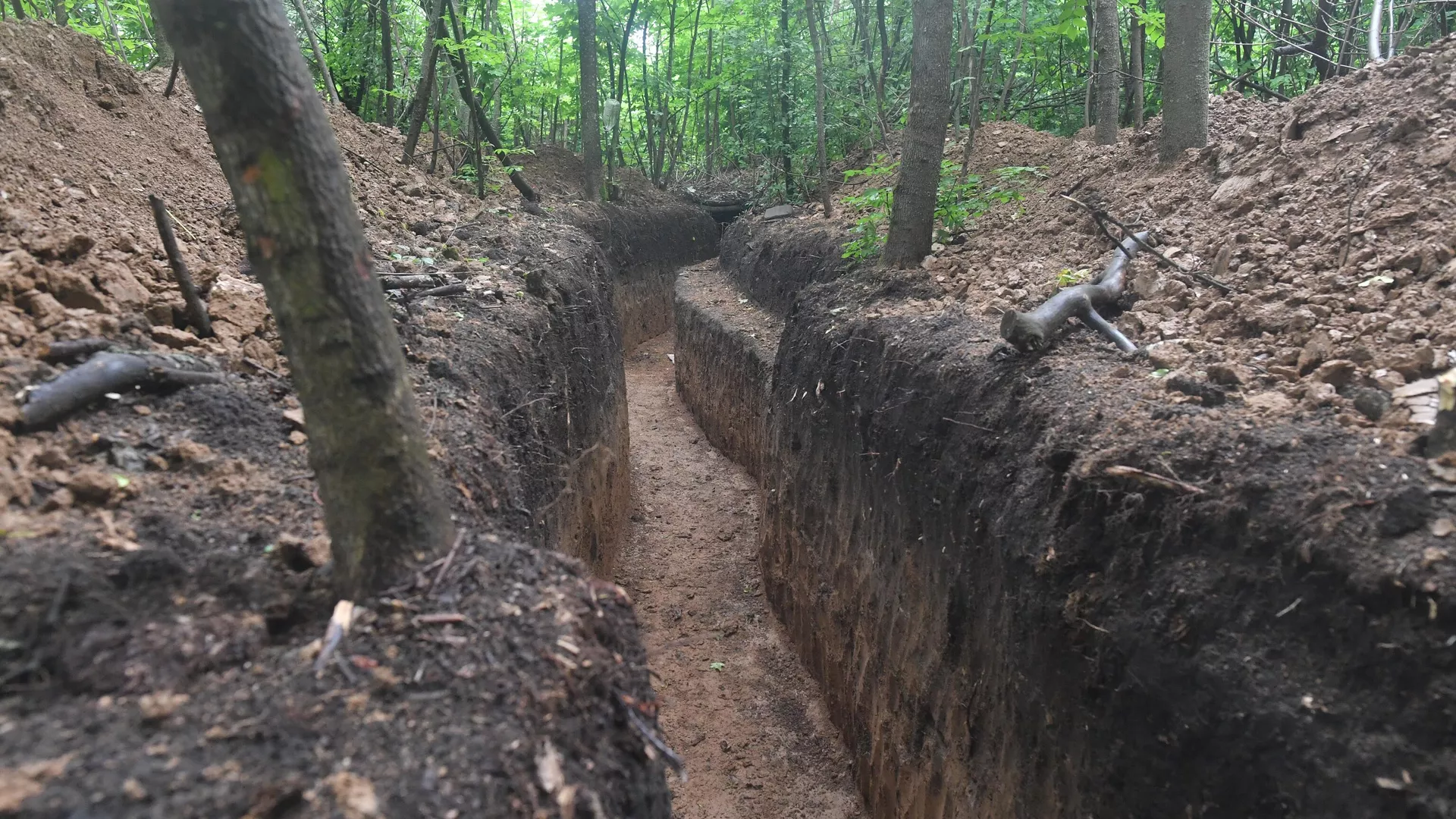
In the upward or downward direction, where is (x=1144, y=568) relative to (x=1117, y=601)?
upward

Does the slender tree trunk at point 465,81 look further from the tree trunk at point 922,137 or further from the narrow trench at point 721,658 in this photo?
the tree trunk at point 922,137

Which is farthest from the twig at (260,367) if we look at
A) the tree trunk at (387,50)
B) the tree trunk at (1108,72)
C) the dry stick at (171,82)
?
the tree trunk at (387,50)

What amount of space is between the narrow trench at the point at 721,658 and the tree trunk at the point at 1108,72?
514cm

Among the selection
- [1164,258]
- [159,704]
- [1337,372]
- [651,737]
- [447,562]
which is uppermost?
[1164,258]

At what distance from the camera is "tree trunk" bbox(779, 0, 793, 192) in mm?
13352

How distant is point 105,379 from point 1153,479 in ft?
12.1

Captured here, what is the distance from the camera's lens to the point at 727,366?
33.3ft

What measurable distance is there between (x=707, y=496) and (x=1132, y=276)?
18.4 ft

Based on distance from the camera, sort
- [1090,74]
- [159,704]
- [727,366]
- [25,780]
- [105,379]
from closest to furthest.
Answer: [25,780] < [159,704] < [105,379] < [1090,74] < [727,366]

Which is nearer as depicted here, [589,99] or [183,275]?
[183,275]

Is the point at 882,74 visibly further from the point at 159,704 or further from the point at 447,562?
the point at 159,704

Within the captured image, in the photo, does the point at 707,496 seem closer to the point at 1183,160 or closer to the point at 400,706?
the point at 1183,160

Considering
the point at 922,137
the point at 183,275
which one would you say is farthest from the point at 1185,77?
the point at 183,275

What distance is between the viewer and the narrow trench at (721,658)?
5.40 metres
